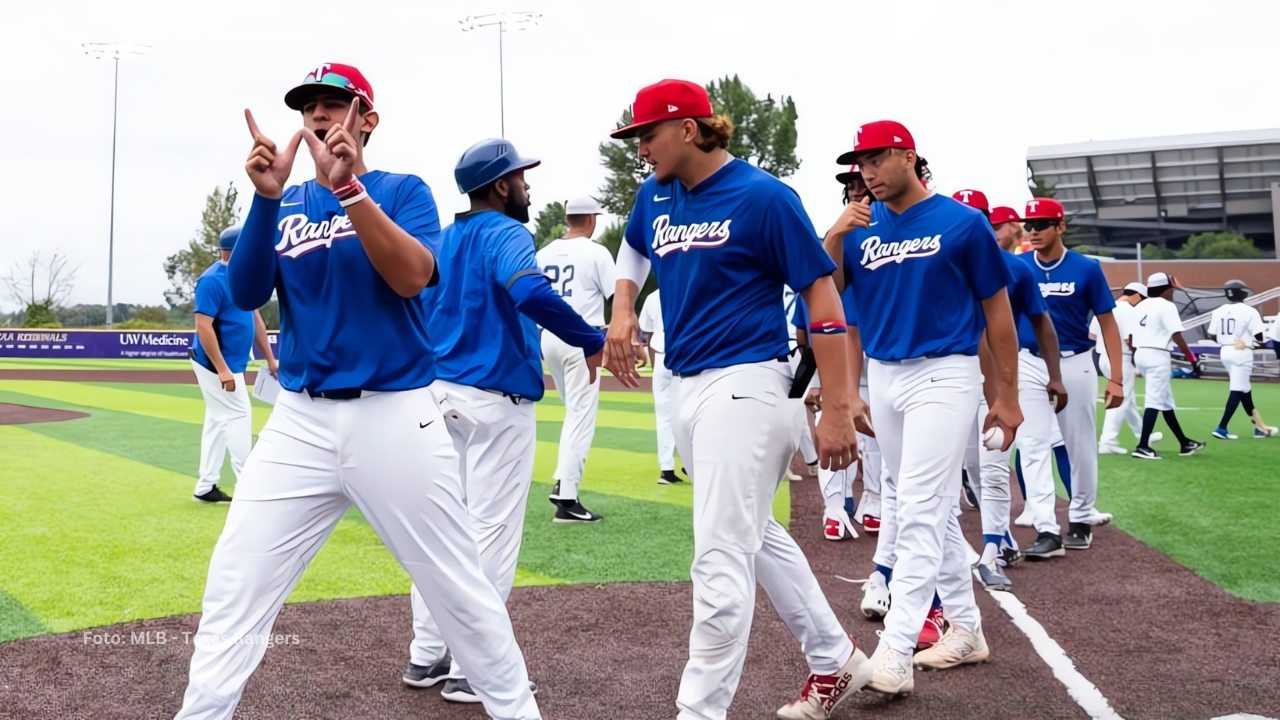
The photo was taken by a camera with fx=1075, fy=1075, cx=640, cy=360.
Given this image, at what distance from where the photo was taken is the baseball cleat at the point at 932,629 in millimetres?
5113

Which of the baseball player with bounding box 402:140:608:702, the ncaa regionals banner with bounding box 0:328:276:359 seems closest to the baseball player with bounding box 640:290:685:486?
the baseball player with bounding box 402:140:608:702

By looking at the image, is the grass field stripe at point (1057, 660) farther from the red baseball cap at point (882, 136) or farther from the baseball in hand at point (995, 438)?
the red baseball cap at point (882, 136)

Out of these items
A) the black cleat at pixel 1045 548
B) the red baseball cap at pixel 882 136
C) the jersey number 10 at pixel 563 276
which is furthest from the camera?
the jersey number 10 at pixel 563 276

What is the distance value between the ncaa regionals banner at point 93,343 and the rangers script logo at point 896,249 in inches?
1691

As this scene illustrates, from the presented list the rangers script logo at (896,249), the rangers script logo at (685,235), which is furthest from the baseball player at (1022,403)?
the rangers script logo at (685,235)

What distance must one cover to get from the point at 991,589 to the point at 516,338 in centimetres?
339

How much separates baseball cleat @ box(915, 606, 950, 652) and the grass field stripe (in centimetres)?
32

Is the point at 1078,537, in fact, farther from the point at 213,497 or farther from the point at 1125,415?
the point at 1125,415

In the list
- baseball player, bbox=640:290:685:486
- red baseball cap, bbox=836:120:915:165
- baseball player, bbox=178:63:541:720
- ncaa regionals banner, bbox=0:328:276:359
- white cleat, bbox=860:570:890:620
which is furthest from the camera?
ncaa regionals banner, bbox=0:328:276:359

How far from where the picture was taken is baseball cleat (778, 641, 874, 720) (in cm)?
411

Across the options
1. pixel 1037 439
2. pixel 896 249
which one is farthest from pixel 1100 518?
pixel 896 249

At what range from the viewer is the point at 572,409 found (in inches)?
349

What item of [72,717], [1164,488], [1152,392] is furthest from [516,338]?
[1152,392]

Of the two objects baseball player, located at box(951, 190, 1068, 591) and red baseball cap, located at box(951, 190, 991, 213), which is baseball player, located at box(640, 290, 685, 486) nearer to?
baseball player, located at box(951, 190, 1068, 591)
